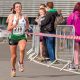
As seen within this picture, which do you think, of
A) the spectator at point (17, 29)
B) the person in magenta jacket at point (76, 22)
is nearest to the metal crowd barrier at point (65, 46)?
the person in magenta jacket at point (76, 22)

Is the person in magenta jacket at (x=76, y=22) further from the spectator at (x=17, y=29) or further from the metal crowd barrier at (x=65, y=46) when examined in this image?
the spectator at (x=17, y=29)

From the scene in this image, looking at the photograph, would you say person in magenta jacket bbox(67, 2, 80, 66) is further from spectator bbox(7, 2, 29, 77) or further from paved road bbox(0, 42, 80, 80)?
spectator bbox(7, 2, 29, 77)

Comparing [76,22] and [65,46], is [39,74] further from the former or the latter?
[76,22]

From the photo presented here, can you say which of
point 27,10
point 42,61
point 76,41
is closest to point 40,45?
point 42,61

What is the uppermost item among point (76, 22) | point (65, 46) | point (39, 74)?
point (76, 22)

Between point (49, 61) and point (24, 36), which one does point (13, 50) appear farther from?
point (49, 61)

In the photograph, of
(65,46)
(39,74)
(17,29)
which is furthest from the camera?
(65,46)

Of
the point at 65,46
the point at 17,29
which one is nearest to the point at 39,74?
the point at 65,46

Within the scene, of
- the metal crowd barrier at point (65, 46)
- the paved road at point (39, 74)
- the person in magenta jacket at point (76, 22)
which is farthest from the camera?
the person in magenta jacket at point (76, 22)

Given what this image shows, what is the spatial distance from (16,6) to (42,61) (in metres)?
4.31

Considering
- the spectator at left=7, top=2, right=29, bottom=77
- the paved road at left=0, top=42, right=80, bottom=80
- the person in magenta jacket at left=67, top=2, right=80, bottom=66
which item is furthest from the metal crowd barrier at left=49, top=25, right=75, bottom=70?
the spectator at left=7, top=2, right=29, bottom=77

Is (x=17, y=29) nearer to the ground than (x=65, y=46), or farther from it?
farther from it

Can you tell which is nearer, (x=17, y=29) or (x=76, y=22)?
(x=17, y=29)

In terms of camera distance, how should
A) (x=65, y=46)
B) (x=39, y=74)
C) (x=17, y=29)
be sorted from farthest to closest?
(x=65, y=46) → (x=39, y=74) → (x=17, y=29)
